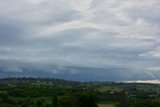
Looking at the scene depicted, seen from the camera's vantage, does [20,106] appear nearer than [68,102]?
No

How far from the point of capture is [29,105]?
187 metres

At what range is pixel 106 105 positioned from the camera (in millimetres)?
199000

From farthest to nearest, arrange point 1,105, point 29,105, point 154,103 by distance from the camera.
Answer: point 29,105
point 1,105
point 154,103

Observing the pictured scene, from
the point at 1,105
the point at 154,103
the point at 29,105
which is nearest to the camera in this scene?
the point at 154,103

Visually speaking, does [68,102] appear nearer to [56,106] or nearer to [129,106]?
[56,106]

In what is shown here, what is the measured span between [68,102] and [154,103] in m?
34.7

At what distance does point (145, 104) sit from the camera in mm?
154250

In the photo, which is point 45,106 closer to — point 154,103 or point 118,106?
point 118,106

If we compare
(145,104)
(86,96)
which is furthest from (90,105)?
(145,104)

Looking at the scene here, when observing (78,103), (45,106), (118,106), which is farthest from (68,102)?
(118,106)

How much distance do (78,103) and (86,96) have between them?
440 cm

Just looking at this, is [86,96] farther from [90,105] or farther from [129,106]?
[129,106]

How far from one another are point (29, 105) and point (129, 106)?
162 ft

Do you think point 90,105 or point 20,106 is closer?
point 90,105
